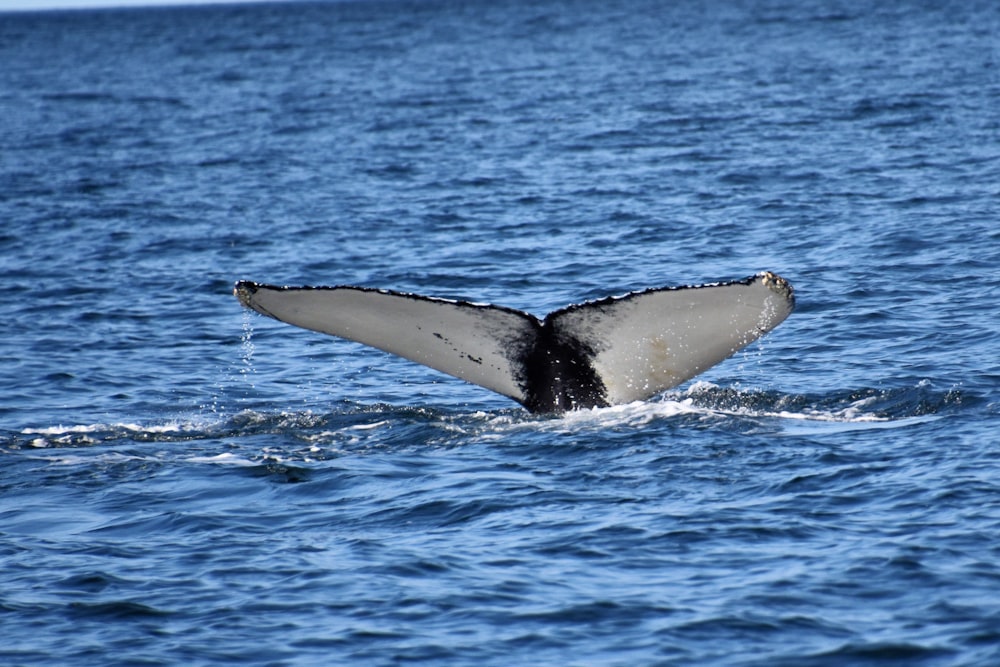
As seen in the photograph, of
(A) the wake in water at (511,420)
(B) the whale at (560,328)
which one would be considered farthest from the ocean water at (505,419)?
(B) the whale at (560,328)

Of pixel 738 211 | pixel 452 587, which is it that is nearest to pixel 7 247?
pixel 738 211

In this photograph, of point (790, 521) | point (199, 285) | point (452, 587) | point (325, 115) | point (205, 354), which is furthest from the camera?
point (325, 115)

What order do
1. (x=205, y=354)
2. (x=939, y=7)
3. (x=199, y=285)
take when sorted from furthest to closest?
(x=939, y=7) → (x=199, y=285) → (x=205, y=354)

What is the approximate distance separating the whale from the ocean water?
0.64 metres

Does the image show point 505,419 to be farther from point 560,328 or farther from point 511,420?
point 560,328

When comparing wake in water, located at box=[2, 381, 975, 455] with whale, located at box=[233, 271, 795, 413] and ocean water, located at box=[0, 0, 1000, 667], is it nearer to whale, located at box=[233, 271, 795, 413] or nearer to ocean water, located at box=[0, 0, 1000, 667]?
ocean water, located at box=[0, 0, 1000, 667]

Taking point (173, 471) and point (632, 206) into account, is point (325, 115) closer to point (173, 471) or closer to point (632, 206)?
point (632, 206)

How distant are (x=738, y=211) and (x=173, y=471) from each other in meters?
12.0

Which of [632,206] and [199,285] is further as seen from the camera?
[632,206]

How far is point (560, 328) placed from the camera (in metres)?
9.09

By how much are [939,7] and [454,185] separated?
56718 millimetres

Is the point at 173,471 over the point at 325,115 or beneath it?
beneath

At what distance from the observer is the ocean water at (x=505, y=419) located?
7.50 m

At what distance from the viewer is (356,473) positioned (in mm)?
9859
